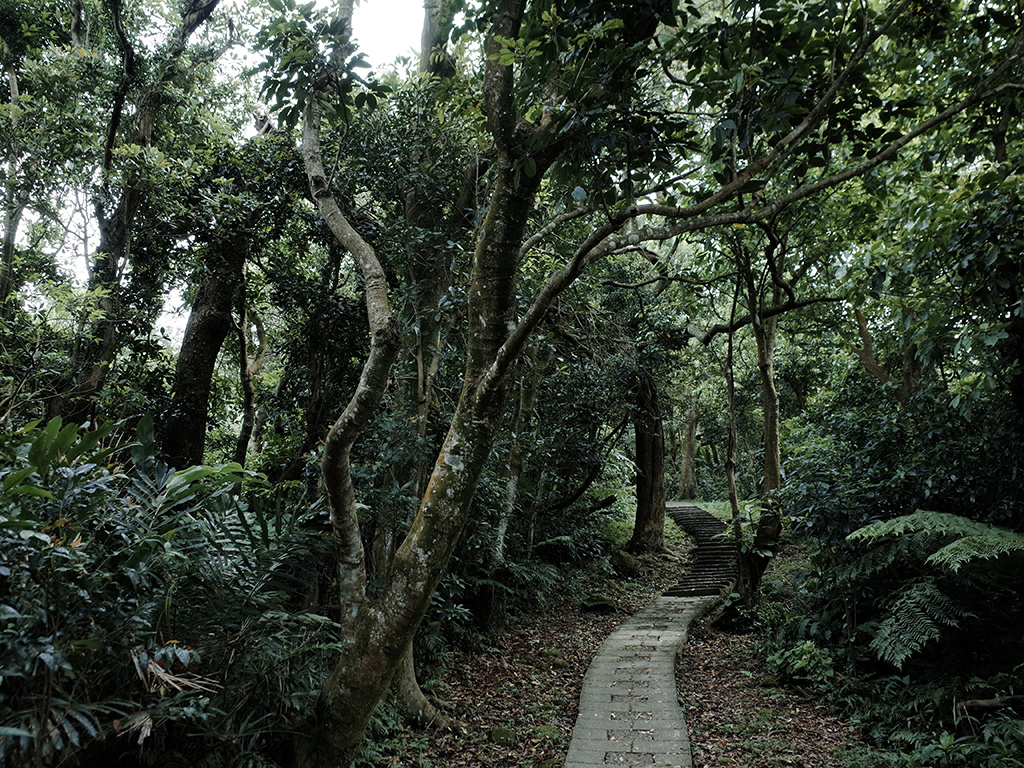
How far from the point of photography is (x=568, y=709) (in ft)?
17.1

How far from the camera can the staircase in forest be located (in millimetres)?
9305

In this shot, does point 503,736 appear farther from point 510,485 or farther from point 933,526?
point 933,526

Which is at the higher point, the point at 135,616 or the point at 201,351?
the point at 201,351

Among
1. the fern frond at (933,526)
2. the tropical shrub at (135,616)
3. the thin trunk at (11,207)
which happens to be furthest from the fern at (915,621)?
the thin trunk at (11,207)

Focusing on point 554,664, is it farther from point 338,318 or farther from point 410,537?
point 338,318

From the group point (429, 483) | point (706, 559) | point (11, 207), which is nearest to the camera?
point (429, 483)

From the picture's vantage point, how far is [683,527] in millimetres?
14648

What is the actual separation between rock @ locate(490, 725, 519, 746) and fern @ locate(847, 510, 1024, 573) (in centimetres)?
308

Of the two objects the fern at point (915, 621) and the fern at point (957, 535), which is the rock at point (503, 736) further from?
the fern at point (957, 535)

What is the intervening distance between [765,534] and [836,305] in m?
4.60

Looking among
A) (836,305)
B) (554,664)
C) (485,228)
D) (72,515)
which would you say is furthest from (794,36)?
(836,305)

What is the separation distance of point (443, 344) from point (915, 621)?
4495mm

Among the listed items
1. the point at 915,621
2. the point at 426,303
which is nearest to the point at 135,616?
the point at 426,303

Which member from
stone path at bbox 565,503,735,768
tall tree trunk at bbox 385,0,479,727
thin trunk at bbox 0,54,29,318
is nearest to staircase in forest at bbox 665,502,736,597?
stone path at bbox 565,503,735,768
